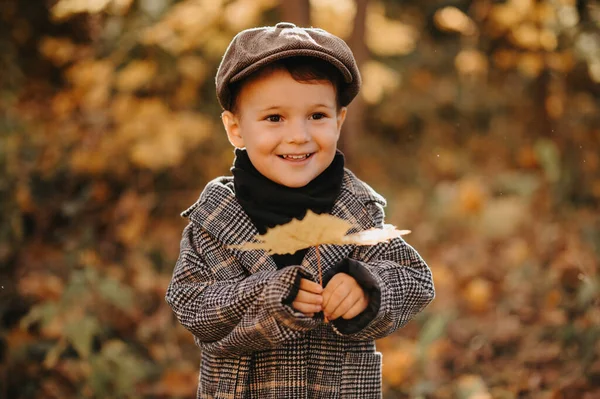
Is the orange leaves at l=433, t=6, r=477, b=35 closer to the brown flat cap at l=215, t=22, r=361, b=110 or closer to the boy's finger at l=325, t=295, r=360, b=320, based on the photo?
the brown flat cap at l=215, t=22, r=361, b=110

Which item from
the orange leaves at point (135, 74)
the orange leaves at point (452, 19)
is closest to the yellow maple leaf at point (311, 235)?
the orange leaves at point (135, 74)

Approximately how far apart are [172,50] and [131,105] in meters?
0.54

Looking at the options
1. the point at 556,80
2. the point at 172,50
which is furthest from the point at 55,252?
the point at 556,80

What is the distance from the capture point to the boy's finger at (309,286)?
1492 millimetres

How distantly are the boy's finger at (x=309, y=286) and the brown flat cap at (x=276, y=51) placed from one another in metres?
0.51

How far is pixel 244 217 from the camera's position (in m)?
1.73

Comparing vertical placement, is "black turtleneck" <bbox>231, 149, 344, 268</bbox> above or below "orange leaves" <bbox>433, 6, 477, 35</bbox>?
below

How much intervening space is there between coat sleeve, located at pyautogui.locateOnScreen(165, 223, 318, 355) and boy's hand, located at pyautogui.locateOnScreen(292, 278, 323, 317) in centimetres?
2

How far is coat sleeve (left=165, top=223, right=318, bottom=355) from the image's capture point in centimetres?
147

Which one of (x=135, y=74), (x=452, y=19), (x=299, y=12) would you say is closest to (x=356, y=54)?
(x=299, y=12)

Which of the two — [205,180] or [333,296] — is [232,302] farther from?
[205,180]

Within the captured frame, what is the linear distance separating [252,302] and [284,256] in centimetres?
22

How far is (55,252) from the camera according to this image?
436 centimetres

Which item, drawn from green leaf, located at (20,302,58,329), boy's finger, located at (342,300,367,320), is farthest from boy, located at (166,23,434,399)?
green leaf, located at (20,302,58,329)
